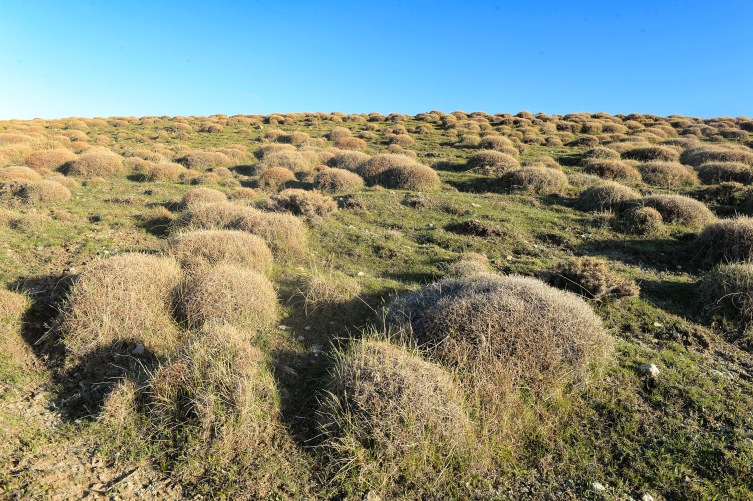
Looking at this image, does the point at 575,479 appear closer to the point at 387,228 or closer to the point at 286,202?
the point at 387,228

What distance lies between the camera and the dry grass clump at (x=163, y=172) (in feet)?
62.4

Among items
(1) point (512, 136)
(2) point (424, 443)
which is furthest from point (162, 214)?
(1) point (512, 136)

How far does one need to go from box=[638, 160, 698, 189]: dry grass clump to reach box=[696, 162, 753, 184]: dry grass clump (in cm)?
64

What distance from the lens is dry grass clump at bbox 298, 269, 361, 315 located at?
7164 millimetres

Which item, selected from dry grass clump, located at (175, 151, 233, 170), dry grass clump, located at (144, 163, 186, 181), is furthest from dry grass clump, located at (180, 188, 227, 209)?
dry grass clump, located at (175, 151, 233, 170)

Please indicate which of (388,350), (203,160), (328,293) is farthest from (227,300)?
(203,160)

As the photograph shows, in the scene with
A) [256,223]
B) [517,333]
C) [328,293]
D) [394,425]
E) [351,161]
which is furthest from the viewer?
[351,161]

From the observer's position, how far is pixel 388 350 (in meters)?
4.70

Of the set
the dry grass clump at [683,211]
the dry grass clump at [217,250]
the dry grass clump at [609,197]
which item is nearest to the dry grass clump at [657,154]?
the dry grass clump at [609,197]

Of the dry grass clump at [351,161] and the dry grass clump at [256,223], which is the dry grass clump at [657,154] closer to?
the dry grass clump at [351,161]

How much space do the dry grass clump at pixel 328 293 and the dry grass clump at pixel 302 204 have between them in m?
5.27

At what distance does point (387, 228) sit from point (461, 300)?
6993 mm

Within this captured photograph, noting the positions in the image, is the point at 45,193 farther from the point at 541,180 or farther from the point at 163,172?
the point at 541,180

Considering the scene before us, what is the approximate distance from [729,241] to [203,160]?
76.1 feet
